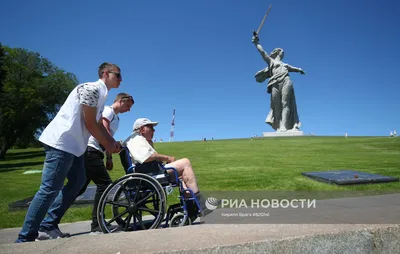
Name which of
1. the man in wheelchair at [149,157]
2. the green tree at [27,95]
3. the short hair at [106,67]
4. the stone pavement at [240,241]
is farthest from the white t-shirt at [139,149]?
the green tree at [27,95]

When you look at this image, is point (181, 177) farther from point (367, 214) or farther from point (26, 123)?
point (26, 123)

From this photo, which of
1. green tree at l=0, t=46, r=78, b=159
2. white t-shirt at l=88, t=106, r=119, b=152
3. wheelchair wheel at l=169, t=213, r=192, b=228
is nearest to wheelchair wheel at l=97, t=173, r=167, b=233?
wheelchair wheel at l=169, t=213, r=192, b=228

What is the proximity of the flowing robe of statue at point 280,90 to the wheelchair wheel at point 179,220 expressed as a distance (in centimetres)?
3926

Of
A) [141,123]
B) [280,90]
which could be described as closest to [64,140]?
[141,123]

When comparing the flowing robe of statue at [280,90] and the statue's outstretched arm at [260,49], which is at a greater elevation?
the statue's outstretched arm at [260,49]

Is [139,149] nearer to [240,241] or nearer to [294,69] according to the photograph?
[240,241]

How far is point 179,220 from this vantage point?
370 cm

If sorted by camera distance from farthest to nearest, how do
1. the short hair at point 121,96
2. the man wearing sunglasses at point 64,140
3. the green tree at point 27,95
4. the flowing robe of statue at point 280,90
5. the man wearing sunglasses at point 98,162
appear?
1. the flowing robe of statue at point 280,90
2. the green tree at point 27,95
3. the short hair at point 121,96
4. the man wearing sunglasses at point 98,162
5. the man wearing sunglasses at point 64,140

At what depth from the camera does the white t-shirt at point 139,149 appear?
3633 millimetres

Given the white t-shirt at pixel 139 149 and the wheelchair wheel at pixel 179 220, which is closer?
the wheelchair wheel at pixel 179 220

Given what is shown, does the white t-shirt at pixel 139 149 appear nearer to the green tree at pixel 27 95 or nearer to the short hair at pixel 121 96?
the short hair at pixel 121 96

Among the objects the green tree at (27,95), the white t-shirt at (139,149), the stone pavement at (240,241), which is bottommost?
the stone pavement at (240,241)

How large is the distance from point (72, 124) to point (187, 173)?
149 cm

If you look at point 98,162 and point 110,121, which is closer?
point 98,162
